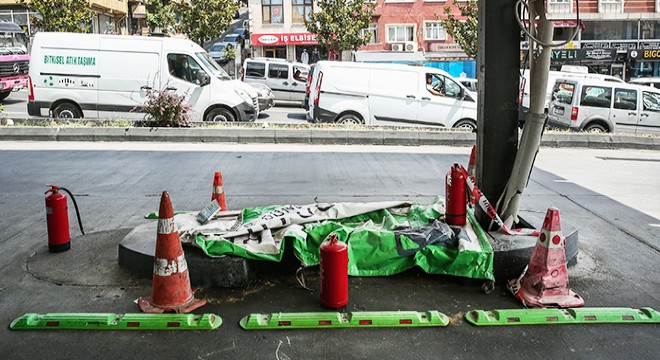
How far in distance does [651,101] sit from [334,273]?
16389 mm

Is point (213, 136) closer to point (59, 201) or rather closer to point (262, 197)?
point (262, 197)

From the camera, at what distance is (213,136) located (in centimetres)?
1385

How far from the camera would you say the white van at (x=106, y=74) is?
16.1 m

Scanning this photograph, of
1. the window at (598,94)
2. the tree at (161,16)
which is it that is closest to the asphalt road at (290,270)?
the window at (598,94)

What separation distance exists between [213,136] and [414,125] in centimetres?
561

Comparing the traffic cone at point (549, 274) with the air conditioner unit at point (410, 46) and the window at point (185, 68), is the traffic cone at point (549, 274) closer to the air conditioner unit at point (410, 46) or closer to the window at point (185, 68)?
the window at point (185, 68)

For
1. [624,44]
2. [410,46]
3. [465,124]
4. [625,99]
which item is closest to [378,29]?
[410,46]

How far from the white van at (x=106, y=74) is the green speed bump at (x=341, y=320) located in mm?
12559

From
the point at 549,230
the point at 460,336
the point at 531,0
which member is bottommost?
the point at 460,336

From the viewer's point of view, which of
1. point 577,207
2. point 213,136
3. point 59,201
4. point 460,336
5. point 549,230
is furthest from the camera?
point 213,136

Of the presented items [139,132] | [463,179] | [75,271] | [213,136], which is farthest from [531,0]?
[139,132]

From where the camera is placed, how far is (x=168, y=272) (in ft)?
14.2

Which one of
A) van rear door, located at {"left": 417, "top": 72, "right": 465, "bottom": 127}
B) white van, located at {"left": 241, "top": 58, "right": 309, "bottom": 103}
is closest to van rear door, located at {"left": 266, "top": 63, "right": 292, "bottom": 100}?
white van, located at {"left": 241, "top": 58, "right": 309, "bottom": 103}

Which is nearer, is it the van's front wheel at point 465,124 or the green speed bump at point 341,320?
the green speed bump at point 341,320
